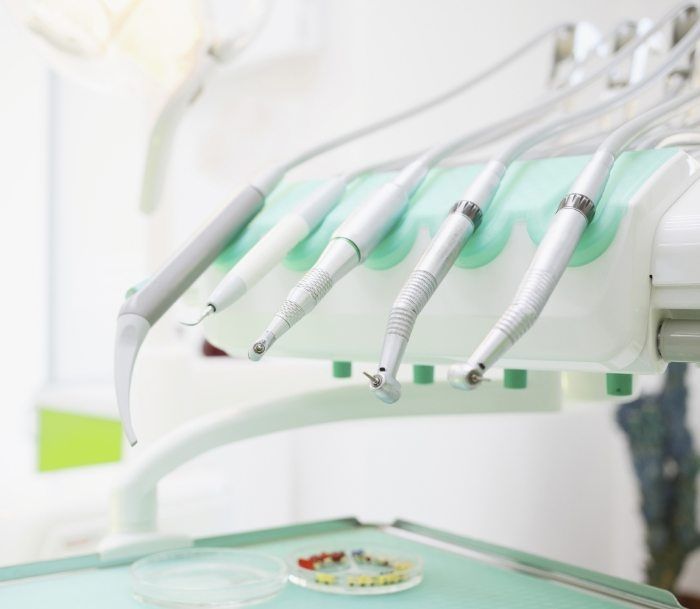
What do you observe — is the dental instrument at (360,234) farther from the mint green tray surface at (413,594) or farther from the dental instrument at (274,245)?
the mint green tray surface at (413,594)

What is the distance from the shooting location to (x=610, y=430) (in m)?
2.81

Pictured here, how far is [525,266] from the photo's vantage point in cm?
38

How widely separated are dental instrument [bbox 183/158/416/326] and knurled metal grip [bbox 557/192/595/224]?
14cm

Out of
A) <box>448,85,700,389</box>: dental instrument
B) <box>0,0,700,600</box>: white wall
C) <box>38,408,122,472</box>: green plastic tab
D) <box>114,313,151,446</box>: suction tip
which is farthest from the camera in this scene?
<box>38,408,122,472</box>: green plastic tab

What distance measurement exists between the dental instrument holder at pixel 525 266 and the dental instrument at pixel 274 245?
0.01 metres

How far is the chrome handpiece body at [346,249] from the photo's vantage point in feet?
1.17

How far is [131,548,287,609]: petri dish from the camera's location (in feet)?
1.56

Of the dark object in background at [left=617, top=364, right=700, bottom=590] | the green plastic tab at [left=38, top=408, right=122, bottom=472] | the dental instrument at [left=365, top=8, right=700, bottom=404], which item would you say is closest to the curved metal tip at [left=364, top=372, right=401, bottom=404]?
the dental instrument at [left=365, top=8, right=700, bottom=404]

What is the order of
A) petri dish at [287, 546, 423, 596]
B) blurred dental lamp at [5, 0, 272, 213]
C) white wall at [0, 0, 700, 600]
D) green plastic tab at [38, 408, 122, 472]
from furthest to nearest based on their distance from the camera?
green plastic tab at [38, 408, 122, 472], white wall at [0, 0, 700, 600], blurred dental lamp at [5, 0, 272, 213], petri dish at [287, 546, 423, 596]

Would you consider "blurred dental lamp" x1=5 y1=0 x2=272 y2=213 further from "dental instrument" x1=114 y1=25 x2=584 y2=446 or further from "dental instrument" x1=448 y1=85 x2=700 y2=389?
"dental instrument" x1=448 y1=85 x2=700 y2=389

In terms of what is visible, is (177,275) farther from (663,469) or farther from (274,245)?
(663,469)

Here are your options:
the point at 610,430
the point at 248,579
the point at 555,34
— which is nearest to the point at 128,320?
the point at 248,579

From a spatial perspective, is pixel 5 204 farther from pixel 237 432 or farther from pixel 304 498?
pixel 237 432

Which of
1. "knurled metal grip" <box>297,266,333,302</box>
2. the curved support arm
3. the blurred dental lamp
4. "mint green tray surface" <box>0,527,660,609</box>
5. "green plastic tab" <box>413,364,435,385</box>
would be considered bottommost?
"mint green tray surface" <box>0,527,660,609</box>
